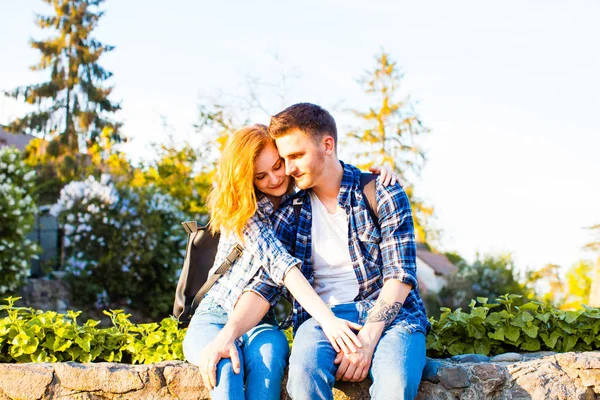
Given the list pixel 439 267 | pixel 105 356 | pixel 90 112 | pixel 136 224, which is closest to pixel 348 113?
pixel 439 267

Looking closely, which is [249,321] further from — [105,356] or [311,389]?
[105,356]

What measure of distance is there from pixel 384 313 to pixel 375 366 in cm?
23

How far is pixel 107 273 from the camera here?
9273 millimetres

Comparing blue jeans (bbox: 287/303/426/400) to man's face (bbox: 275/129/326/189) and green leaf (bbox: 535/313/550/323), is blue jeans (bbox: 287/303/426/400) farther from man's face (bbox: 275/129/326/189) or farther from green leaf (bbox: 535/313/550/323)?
green leaf (bbox: 535/313/550/323)

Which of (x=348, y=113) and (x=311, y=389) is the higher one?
(x=348, y=113)

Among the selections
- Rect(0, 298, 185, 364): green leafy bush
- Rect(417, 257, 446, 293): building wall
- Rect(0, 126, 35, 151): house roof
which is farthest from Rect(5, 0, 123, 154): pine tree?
Rect(0, 298, 185, 364): green leafy bush

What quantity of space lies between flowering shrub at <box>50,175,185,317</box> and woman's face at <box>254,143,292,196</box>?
650cm

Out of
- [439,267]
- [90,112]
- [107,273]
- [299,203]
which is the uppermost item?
[90,112]

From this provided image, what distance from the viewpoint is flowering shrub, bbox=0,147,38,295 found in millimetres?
8266

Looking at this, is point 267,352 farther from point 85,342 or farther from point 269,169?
point 85,342

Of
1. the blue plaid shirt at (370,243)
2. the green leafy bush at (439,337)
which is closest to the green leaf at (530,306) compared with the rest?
the green leafy bush at (439,337)

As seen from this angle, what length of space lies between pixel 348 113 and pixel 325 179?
18839 millimetres

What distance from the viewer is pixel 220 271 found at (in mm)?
3094

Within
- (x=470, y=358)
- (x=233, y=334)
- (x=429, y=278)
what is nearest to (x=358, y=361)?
(x=233, y=334)
